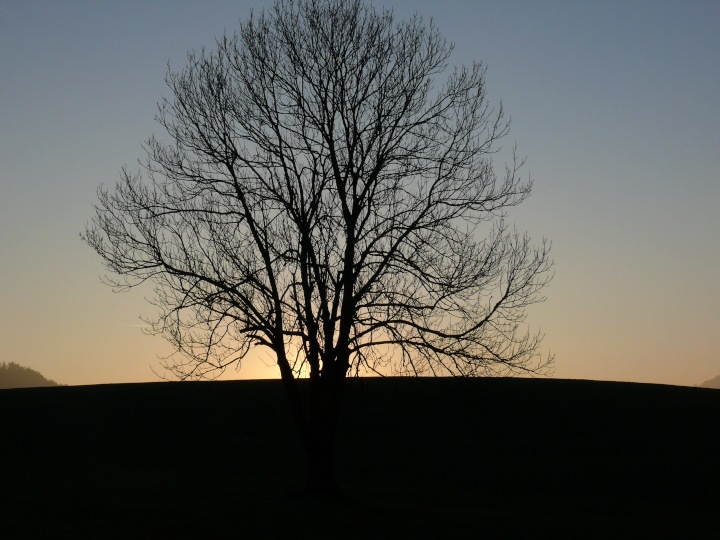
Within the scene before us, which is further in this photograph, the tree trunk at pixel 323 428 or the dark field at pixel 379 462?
the tree trunk at pixel 323 428

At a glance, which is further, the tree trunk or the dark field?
the tree trunk

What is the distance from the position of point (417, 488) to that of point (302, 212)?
13.8 metres

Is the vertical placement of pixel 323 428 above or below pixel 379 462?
below

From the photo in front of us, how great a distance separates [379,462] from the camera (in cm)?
3491

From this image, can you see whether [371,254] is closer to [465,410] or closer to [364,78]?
[364,78]

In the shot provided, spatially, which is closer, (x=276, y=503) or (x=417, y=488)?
(x=276, y=503)

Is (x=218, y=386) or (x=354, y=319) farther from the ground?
(x=218, y=386)

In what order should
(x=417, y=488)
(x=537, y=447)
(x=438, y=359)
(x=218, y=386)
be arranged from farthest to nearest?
(x=218, y=386), (x=537, y=447), (x=417, y=488), (x=438, y=359)

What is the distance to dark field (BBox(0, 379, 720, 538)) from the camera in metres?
19.3

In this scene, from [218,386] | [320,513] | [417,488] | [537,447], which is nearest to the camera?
[320,513]

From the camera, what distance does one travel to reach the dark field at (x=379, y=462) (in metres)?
19.3

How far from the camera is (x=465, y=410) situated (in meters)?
44.2

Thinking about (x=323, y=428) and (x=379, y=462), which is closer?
(x=323, y=428)

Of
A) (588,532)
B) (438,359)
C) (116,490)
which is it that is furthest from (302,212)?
(588,532)
